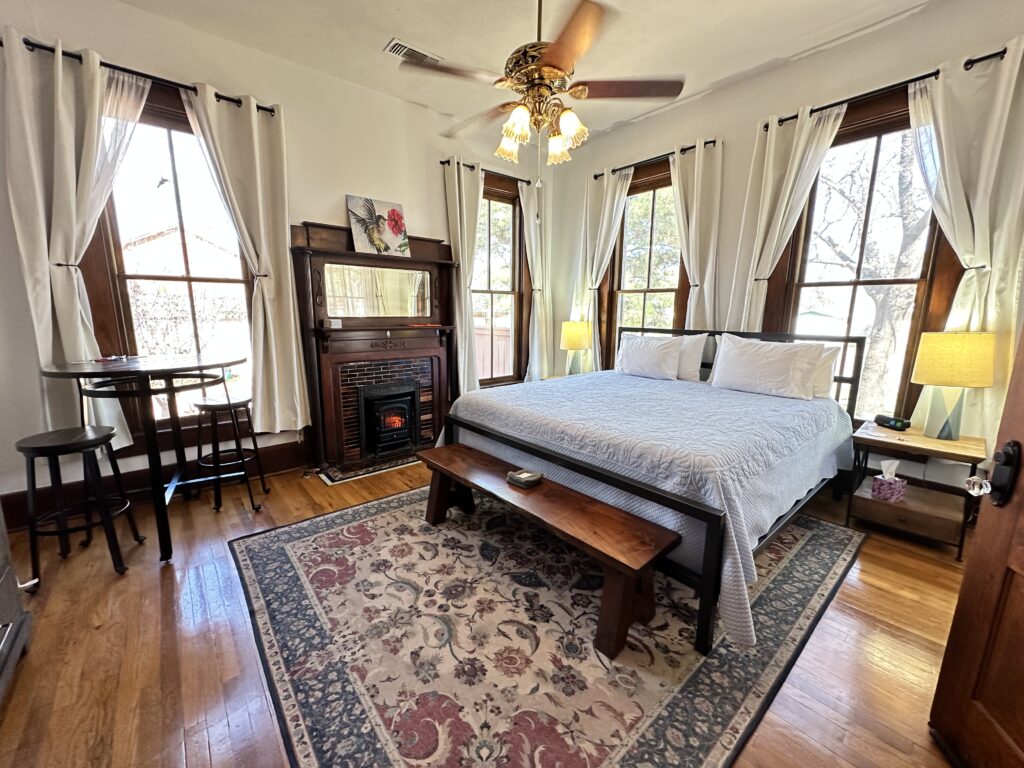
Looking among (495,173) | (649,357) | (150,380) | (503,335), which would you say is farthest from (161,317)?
(649,357)

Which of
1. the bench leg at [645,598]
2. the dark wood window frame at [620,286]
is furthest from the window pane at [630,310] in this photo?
the bench leg at [645,598]

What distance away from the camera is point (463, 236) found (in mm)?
3926

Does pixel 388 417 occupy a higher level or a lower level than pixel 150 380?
lower

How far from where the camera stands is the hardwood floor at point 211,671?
1.20m

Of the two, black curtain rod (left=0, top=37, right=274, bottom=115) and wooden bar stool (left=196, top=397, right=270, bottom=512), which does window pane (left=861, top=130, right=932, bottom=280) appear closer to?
black curtain rod (left=0, top=37, right=274, bottom=115)

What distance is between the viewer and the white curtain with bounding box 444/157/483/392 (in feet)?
12.6

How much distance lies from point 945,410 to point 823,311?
0.96 metres

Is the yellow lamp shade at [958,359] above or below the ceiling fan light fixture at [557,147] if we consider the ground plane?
below

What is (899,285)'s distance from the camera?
2.68m

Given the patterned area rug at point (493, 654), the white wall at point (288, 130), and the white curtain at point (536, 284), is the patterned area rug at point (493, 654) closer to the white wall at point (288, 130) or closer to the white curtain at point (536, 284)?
the white wall at point (288, 130)

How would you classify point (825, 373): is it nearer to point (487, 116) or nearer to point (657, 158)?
point (657, 158)

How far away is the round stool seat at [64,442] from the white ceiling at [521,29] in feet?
7.93

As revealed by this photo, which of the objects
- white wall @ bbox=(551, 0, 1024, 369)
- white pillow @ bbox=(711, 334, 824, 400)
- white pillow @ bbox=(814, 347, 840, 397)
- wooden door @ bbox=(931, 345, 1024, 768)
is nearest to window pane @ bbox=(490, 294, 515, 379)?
white wall @ bbox=(551, 0, 1024, 369)

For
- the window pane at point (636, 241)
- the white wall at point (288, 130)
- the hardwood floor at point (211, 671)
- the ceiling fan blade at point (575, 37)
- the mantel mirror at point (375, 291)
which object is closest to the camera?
the hardwood floor at point (211, 671)
